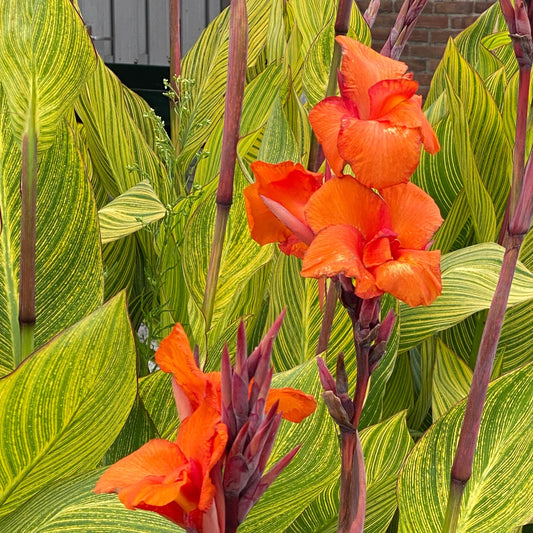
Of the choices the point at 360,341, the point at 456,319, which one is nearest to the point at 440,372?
the point at 456,319

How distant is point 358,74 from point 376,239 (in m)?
0.05

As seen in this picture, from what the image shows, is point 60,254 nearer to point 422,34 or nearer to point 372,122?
point 372,122

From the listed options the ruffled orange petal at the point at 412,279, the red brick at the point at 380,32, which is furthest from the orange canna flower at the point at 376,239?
the red brick at the point at 380,32

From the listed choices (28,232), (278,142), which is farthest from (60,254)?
(278,142)

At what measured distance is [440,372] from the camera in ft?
1.57

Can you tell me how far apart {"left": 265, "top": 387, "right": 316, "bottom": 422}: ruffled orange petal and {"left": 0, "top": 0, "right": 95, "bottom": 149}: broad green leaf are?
0.78 feet

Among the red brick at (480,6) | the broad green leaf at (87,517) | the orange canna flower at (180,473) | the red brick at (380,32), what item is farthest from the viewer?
the red brick at (380,32)

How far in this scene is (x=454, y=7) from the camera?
453 cm

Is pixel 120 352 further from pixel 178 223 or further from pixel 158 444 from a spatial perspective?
pixel 178 223

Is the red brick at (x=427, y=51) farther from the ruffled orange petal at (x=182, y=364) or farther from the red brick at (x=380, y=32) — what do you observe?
the ruffled orange petal at (x=182, y=364)

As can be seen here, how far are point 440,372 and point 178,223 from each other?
0.69 ft

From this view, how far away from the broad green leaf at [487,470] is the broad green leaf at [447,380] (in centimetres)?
7

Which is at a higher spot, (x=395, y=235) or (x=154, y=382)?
(x=395, y=235)

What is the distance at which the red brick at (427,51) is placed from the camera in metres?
4.60
